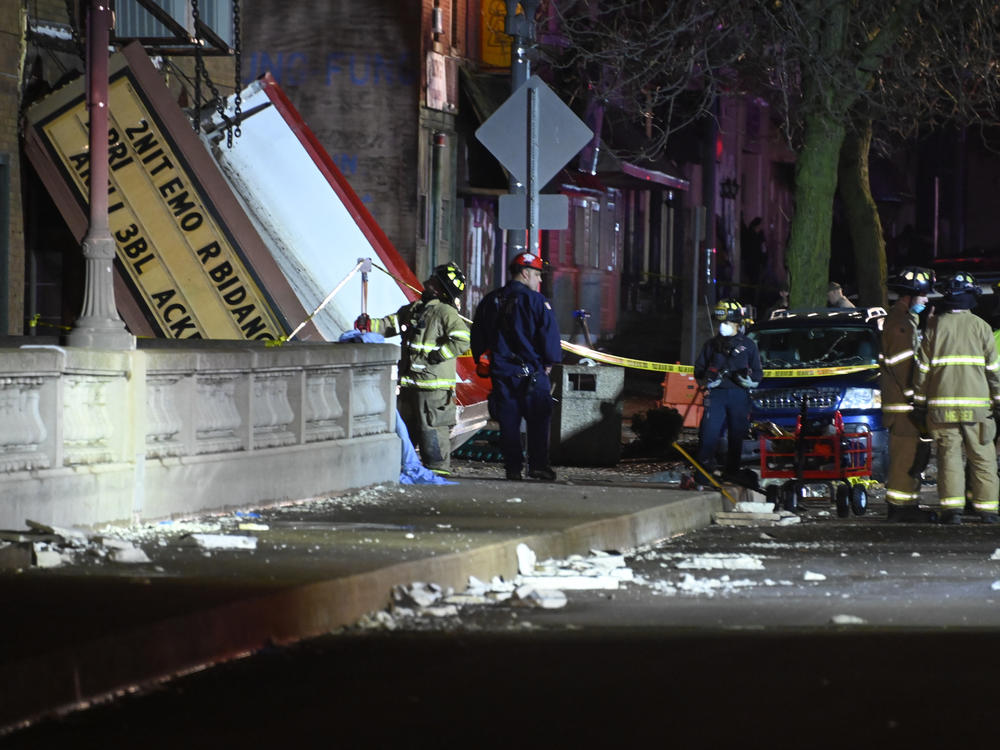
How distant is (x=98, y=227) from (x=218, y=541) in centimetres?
221

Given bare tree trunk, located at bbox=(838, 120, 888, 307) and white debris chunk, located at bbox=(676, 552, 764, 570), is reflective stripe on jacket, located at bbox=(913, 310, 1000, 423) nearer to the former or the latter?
white debris chunk, located at bbox=(676, 552, 764, 570)

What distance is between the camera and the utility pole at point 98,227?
450 inches

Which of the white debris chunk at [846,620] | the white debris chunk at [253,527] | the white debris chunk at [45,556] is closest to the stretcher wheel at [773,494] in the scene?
the white debris chunk at [253,527]

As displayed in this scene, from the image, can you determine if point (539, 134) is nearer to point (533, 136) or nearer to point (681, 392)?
point (533, 136)

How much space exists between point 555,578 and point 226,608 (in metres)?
2.80

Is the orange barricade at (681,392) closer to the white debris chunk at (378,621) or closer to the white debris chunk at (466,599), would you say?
the white debris chunk at (466,599)

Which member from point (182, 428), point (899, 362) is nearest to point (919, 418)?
point (899, 362)

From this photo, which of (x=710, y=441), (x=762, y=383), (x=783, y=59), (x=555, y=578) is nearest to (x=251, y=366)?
(x=555, y=578)

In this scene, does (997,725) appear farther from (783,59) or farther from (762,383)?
(783,59)

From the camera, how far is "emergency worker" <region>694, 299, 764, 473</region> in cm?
1633

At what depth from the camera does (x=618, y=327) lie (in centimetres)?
3703

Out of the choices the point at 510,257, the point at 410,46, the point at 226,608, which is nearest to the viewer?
→ the point at 226,608

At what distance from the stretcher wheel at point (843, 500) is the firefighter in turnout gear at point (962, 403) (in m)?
0.94

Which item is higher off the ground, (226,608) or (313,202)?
(313,202)
